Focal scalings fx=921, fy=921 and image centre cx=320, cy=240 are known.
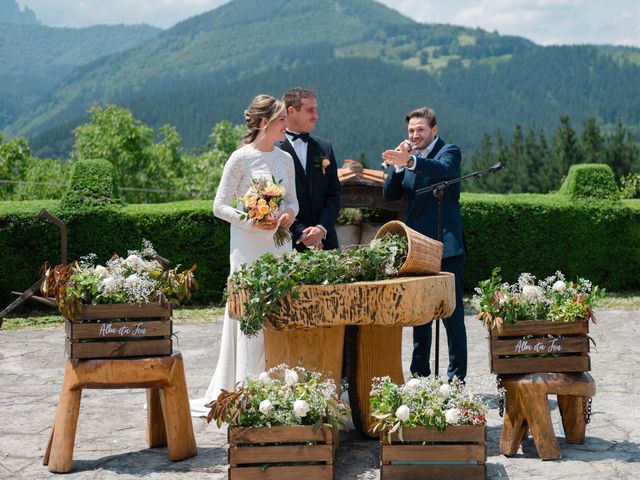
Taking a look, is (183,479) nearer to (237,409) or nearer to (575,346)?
(237,409)

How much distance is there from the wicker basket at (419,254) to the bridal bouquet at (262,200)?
761mm

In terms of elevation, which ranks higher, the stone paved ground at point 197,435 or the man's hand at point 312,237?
the man's hand at point 312,237

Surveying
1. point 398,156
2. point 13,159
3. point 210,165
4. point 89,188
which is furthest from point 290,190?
point 210,165

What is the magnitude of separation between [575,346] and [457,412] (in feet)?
3.32

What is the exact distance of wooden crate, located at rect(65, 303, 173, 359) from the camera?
203 inches

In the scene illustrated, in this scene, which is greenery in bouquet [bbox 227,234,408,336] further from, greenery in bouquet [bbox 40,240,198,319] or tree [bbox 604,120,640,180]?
tree [bbox 604,120,640,180]

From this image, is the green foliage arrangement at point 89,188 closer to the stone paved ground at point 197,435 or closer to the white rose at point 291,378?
the stone paved ground at point 197,435

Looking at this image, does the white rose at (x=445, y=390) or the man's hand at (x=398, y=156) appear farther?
the man's hand at (x=398, y=156)

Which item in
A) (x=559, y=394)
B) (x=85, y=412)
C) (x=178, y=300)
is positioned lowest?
(x=85, y=412)

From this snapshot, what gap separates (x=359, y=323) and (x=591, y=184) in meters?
9.93

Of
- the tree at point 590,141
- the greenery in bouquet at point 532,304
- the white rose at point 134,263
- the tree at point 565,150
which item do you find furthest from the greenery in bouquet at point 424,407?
the tree at point 565,150

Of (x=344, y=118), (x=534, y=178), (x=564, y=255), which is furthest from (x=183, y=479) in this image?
(x=344, y=118)

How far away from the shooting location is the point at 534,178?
47.8 metres

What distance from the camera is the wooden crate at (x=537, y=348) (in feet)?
17.6
